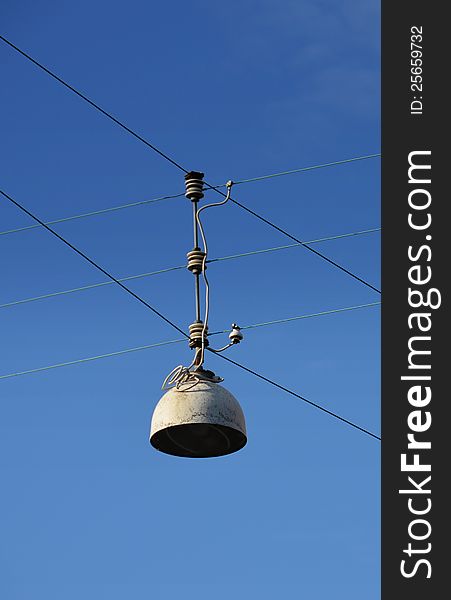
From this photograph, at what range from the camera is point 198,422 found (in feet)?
43.2

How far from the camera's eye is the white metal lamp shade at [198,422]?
13.2 meters

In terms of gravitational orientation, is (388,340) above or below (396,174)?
below

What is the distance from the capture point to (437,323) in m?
14.3

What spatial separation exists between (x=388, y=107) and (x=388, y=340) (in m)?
1.90

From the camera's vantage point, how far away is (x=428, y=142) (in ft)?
48.5

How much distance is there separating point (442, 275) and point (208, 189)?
A: 183cm

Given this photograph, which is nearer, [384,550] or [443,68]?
[384,550]

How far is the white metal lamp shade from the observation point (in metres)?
Answer: 13.2
